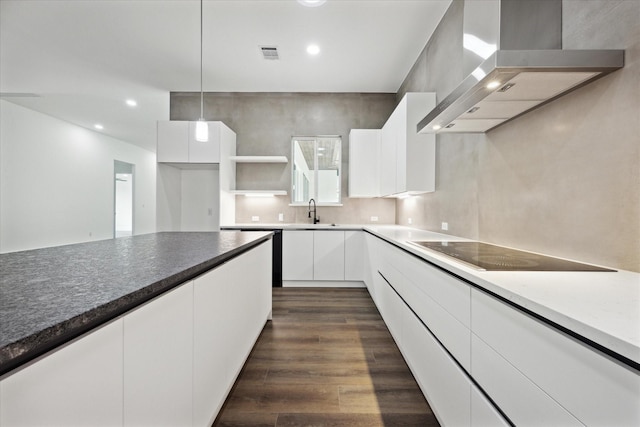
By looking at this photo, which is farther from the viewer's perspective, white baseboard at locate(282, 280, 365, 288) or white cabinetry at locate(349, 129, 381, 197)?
white cabinetry at locate(349, 129, 381, 197)

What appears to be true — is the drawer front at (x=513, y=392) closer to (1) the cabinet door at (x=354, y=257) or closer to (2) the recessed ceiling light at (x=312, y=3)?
(2) the recessed ceiling light at (x=312, y=3)

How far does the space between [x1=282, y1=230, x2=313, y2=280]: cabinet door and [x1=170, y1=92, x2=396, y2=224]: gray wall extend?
69cm

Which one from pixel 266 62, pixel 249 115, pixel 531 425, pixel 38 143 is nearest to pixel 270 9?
pixel 266 62

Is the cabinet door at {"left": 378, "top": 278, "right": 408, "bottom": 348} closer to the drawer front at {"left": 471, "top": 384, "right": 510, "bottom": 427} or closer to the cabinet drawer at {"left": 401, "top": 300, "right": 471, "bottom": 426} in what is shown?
the cabinet drawer at {"left": 401, "top": 300, "right": 471, "bottom": 426}

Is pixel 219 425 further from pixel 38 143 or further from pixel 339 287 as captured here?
pixel 38 143

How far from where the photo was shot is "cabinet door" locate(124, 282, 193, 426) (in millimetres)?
743

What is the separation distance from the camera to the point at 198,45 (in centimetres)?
328

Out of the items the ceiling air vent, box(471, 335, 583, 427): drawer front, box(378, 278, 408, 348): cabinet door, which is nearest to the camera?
box(471, 335, 583, 427): drawer front

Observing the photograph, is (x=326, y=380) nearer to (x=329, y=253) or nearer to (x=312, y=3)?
(x=329, y=253)

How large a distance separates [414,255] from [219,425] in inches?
54.3

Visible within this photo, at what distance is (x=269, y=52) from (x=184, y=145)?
170 cm

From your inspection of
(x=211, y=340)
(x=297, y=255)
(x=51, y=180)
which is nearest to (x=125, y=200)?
(x=51, y=180)

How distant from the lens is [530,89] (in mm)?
1310

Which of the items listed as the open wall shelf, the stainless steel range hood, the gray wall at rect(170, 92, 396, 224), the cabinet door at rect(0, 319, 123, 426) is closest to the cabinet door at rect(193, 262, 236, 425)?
the cabinet door at rect(0, 319, 123, 426)
